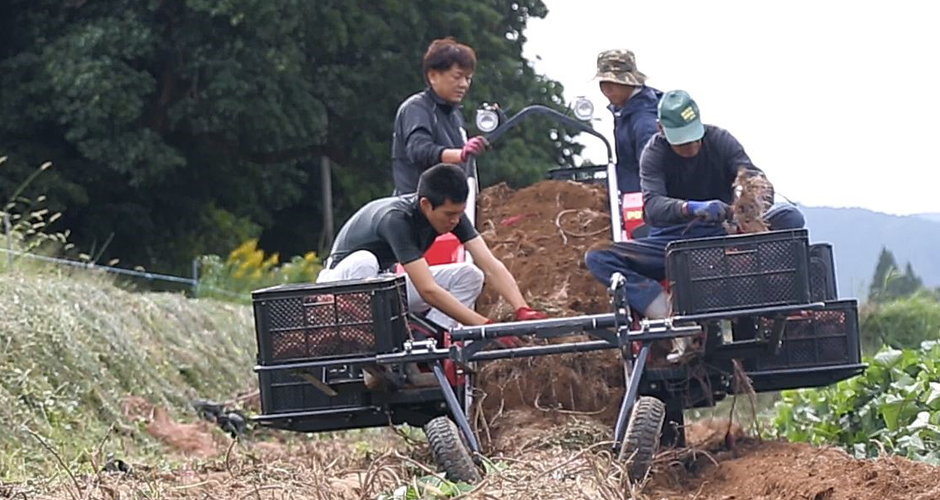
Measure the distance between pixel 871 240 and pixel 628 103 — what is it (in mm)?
7283

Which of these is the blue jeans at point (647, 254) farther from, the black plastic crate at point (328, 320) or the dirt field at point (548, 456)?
the black plastic crate at point (328, 320)

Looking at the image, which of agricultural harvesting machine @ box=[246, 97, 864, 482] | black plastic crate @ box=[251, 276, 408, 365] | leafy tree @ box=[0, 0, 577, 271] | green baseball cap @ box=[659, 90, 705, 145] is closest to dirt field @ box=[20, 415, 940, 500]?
agricultural harvesting machine @ box=[246, 97, 864, 482]

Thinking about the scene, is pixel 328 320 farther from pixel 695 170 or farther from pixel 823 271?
pixel 823 271

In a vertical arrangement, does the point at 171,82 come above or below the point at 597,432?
above

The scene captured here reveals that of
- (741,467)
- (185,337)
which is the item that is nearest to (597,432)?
(741,467)

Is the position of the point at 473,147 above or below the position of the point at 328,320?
above

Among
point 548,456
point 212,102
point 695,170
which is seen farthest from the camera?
point 212,102

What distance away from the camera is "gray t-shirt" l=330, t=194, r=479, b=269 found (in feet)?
22.8

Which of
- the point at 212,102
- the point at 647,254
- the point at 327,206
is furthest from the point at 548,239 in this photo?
the point at 327,206

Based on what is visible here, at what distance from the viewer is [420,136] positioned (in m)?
8.17

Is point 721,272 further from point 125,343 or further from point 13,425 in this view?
point 125,343

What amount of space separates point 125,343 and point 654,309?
205 inches

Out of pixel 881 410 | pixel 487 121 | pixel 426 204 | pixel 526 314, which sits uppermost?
pixel 487 121

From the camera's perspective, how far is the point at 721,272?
6.40 m
